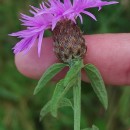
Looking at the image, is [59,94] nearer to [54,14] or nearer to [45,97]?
[54,14]

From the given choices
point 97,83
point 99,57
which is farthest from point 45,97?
point 97,83

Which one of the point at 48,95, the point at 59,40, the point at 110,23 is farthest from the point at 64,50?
the point at 110,23

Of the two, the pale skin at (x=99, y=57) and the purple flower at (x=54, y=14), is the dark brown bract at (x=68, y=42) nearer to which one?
the purple flower at (x=54, y=14)

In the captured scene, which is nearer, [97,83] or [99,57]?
[97,83]

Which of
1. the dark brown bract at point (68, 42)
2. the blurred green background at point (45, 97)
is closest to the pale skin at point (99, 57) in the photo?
the dark brown bract at point (68, 42)

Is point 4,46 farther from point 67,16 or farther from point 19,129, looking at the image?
point 67,16

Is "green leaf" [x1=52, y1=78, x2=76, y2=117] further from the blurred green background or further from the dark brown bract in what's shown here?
the blurred green background
